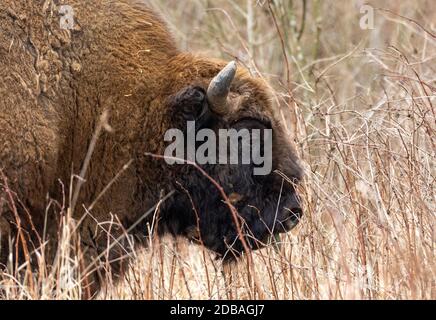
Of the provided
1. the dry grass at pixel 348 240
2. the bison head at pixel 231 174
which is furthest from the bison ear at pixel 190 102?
the dry grass at pixel 348 240

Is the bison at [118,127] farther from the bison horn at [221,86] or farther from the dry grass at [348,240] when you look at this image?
the dry grass at [348,240]

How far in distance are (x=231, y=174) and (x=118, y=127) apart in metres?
0.72

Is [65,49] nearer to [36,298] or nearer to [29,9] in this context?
[29,9]

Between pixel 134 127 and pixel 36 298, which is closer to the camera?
pixel 36 298

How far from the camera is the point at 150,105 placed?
5.37 metres

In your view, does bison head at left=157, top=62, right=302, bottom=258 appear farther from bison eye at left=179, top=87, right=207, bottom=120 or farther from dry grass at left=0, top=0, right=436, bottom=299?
dry grass at left=0, top=0, right=436, bottom=299

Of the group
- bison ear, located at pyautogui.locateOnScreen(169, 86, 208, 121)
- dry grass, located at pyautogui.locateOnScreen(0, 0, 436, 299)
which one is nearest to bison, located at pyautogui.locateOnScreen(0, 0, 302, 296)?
bison ear, located at pyautogui.locateOnScreen(169, 86, 208, 121)

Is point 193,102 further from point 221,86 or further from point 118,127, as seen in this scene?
point 118,127

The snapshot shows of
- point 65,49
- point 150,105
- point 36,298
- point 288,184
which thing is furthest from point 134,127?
point 36,298

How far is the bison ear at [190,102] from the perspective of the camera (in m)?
5.30

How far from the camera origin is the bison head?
5344mm

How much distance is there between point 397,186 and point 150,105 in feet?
5.06

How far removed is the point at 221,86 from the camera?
517 cm
